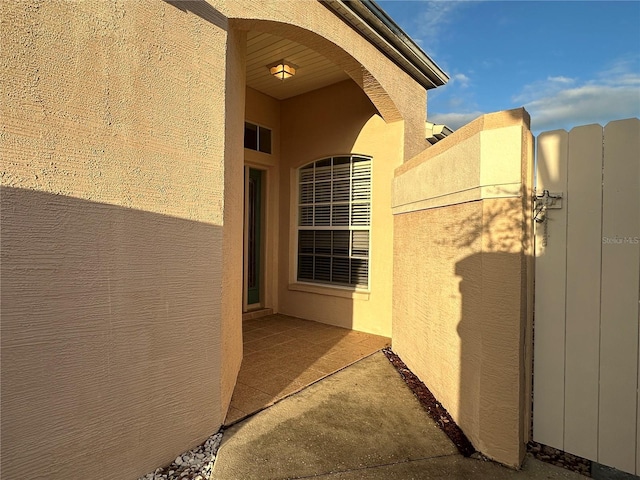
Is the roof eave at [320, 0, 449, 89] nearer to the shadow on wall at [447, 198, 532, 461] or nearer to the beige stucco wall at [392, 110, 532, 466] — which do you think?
the beige stucco wall at [392, 110, 532, 466]

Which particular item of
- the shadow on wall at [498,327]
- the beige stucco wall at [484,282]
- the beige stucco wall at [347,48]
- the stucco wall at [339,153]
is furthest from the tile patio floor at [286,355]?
the beige stucco wall at [347,48]

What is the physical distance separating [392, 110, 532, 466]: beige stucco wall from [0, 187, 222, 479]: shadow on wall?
2.14 metres

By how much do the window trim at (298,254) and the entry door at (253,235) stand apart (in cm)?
69

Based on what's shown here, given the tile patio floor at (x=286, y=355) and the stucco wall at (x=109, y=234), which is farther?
the tile patio floor at (x=286, y=355)

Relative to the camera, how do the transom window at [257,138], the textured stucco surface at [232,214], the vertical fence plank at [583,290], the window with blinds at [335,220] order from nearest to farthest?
the vertical fence plank at [583,290] → the textured stucco surface at [232,214] → the window with blinds at [335,220] → the transom window at [257,138]

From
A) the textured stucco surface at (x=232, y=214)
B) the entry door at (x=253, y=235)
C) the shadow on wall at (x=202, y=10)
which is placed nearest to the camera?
the shadow on wall at (x=202, y=10)

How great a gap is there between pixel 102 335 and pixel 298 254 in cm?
504

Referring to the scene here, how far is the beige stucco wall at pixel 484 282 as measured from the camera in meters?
2.52

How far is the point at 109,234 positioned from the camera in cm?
215

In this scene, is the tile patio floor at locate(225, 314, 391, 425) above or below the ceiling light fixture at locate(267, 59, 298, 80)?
below

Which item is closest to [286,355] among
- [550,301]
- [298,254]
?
[298,254]

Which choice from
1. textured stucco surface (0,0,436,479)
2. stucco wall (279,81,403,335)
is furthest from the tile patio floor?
textured stucco surface (0,0,436,479)

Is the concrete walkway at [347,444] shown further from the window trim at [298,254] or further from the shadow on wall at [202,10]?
the shadow on wall at [202,10]

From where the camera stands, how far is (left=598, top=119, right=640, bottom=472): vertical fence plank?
2258 millimetres
